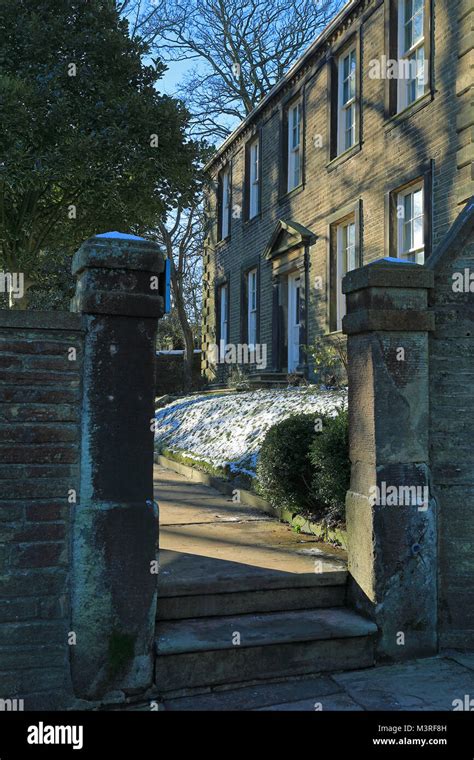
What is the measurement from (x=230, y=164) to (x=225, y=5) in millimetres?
10041

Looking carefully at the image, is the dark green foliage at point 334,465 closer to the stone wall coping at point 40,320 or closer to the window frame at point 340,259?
the stone wall coping at point 40,320

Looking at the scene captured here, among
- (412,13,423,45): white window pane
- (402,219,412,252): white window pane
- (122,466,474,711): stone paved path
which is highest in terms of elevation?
(412,13,423,45): white window pane

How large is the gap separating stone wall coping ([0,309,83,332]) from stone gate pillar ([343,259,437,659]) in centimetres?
183

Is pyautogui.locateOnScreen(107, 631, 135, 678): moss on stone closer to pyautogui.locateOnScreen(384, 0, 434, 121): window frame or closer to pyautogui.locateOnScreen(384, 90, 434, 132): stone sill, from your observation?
pyautogui.locateOnScreen(384, 90, 434, 132): stone sill

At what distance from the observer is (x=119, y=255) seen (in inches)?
142

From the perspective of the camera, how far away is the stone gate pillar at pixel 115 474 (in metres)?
3.45

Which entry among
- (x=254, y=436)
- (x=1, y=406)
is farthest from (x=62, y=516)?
(x=254, y=436)

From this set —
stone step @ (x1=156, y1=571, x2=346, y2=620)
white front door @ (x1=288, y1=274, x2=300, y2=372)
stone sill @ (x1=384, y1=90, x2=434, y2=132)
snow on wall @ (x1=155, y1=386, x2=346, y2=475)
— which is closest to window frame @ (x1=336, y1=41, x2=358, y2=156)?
stone sill @ (x1=384, y1=90, x2=434, y2=132)

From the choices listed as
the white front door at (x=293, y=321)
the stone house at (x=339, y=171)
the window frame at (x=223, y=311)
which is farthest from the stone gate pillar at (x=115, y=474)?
the window frame at (x=223, y=311)

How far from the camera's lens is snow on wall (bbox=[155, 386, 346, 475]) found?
323 inches

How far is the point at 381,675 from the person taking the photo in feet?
12.5

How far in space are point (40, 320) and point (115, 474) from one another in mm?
926

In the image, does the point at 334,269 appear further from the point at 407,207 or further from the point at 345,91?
the point at 345,91
